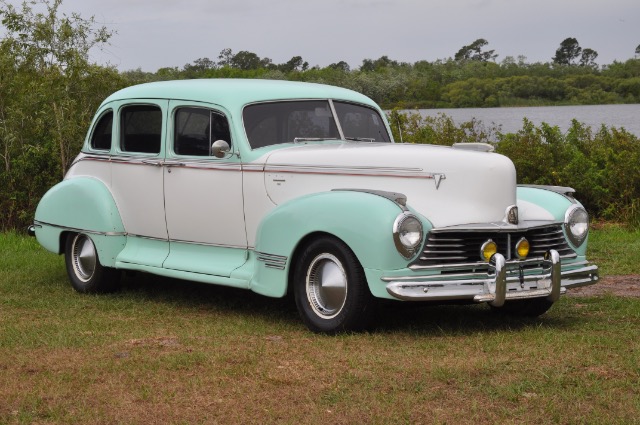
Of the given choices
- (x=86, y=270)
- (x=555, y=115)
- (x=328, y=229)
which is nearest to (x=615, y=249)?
(x=328, y=229)

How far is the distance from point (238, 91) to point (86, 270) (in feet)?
7.64

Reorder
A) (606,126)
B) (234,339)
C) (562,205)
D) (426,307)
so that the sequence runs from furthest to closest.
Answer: (606,126) < (426,307) < (562,205) < (234,339)

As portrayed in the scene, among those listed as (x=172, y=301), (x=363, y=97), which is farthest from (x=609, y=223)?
(x=172, y=301)

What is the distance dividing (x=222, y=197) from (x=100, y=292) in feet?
6.19

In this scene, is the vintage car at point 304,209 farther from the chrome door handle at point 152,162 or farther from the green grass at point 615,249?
the green grass at point 615,249

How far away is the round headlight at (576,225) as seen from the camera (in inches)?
311

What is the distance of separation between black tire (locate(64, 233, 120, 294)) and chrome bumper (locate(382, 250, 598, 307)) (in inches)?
132

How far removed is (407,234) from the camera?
276 inches

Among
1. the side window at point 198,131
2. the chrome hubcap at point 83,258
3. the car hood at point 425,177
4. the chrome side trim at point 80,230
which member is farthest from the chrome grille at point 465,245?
the chrome hubcap at point 83,258

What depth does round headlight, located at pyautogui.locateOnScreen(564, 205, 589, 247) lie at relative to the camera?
7895 mm

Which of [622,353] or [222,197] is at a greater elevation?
[222,197]

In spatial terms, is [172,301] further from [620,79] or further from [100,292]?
[620,79]

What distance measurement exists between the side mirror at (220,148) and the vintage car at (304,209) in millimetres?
14

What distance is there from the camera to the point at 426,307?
859cm
